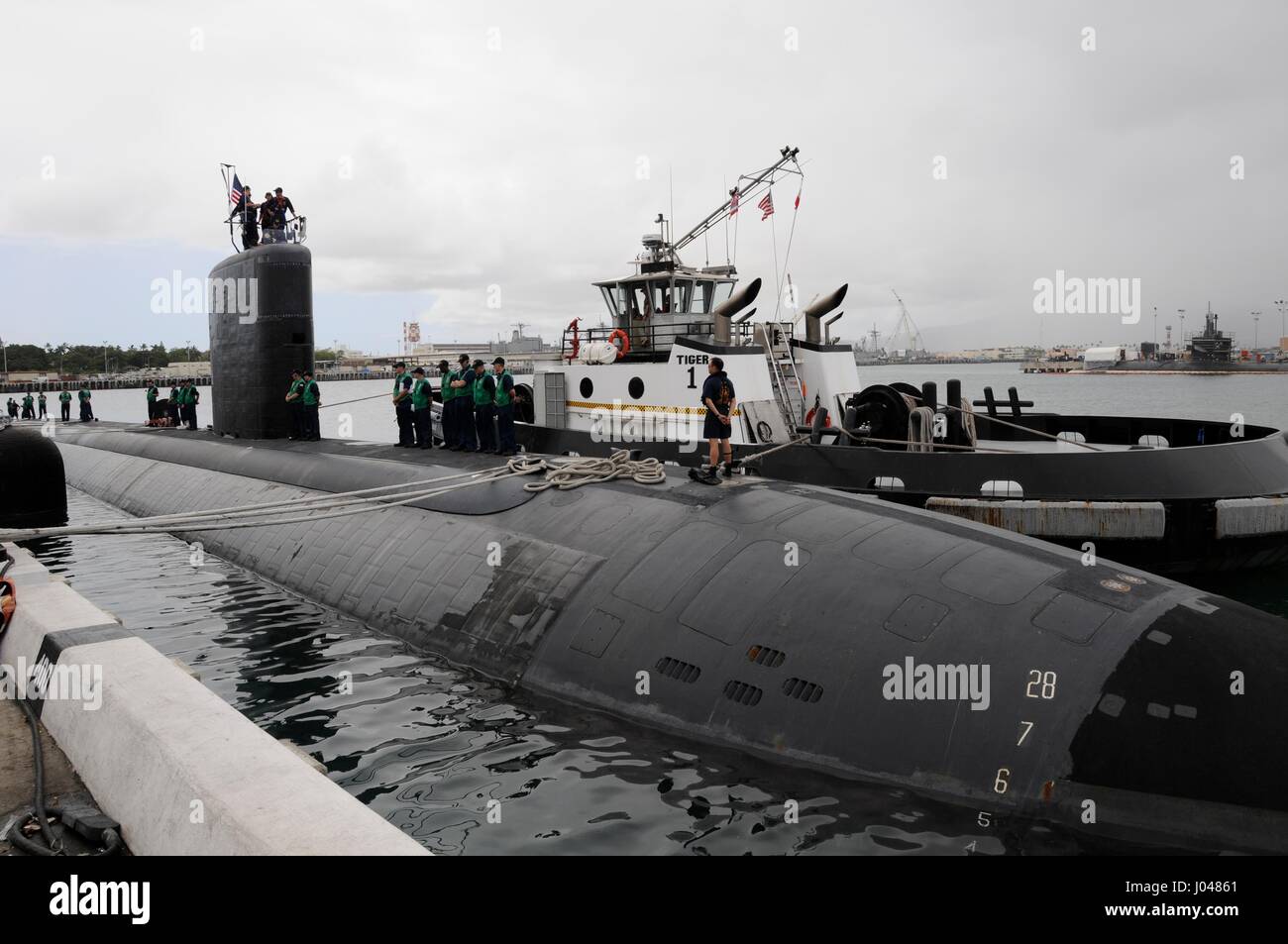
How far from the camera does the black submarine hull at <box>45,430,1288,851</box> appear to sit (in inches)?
212

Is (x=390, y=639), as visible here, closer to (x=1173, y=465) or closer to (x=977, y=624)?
(x=977, y=624)

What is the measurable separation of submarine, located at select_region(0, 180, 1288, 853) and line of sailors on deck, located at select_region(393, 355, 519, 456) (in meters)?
2.41

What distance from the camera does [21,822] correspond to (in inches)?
194

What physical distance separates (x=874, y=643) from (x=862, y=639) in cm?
10

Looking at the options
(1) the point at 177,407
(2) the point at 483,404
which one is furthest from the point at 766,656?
(1) the point at 177,407

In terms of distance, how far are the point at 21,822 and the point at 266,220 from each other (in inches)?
559

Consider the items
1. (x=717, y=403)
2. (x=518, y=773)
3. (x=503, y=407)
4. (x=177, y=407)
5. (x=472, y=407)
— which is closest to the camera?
(x=518, y=773)

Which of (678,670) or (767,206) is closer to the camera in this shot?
(678,670)

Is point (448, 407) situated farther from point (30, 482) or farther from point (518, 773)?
point (518, 773)

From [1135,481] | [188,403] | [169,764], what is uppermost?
[188,403]

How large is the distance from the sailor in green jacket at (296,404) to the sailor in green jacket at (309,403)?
0.06 metres

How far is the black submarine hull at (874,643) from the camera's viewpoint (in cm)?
539

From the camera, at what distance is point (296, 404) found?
1792 cm
